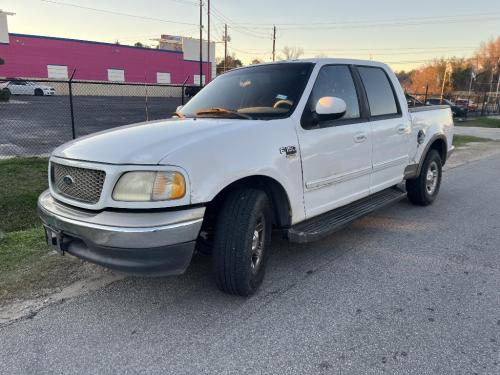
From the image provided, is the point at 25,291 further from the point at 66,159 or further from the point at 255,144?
the point at 255,144

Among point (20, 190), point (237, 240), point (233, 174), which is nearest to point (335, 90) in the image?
point (233, 174)

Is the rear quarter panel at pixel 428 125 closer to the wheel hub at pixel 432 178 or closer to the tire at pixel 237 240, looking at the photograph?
the wheel hub at pixel 432 178

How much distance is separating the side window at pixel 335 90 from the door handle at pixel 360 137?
0.19 meters

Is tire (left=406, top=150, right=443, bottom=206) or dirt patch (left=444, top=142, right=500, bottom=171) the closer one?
tire (left=406, top=150, right=443, bottom=206)

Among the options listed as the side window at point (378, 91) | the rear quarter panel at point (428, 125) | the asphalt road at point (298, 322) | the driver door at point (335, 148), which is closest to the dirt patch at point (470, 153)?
the rear quarter panel at point (428, 125)

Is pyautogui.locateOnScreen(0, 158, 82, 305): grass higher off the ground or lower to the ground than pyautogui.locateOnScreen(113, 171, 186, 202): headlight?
lower

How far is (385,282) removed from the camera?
3748 mm

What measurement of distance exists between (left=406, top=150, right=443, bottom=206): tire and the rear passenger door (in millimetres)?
723

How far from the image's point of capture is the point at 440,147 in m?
6.57

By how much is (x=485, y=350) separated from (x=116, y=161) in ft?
8.88

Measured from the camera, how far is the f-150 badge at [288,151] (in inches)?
137

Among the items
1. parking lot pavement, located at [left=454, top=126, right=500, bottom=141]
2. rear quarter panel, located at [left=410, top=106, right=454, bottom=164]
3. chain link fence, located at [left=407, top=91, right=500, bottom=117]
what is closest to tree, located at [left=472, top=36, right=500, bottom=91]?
chain link fence, located at [left=407, top=91, right=500, bottom=117]

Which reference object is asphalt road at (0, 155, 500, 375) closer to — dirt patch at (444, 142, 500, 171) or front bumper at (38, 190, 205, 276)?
front bumper at (38, 190, 205, 276)

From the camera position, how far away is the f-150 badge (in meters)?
Answer: 3.47
